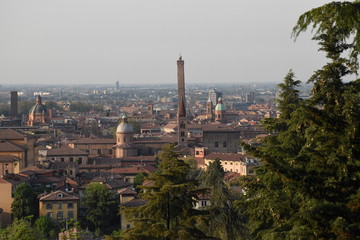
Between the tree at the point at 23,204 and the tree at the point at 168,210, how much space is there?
2174cm

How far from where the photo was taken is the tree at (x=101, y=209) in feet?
105

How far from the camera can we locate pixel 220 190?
1285 cm

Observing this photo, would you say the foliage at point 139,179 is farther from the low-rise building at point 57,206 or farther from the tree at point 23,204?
the tree at point 23,204

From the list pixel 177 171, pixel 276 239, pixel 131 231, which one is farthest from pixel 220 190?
pixel 276 239

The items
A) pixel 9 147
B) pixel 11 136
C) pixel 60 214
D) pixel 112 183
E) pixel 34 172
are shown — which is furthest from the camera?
pixel 11 136

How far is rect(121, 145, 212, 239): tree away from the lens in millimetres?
11047

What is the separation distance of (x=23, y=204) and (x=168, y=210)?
22.5 meters

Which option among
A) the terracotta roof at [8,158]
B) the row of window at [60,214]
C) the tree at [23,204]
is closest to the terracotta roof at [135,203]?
the row of window at [60,214]

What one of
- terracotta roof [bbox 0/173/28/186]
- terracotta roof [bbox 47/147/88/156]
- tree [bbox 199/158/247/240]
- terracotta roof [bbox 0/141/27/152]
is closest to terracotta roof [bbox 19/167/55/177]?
terracotta roof [bbox 0/173/28/186]

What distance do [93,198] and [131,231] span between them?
72.6 ft

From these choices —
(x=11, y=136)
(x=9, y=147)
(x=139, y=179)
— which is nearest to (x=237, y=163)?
(x=139, y=179)

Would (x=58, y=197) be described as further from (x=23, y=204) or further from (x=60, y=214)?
(x=23, y=204)

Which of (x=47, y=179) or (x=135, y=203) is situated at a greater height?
(x=47, y=179)

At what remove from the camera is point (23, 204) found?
32.9 metres
